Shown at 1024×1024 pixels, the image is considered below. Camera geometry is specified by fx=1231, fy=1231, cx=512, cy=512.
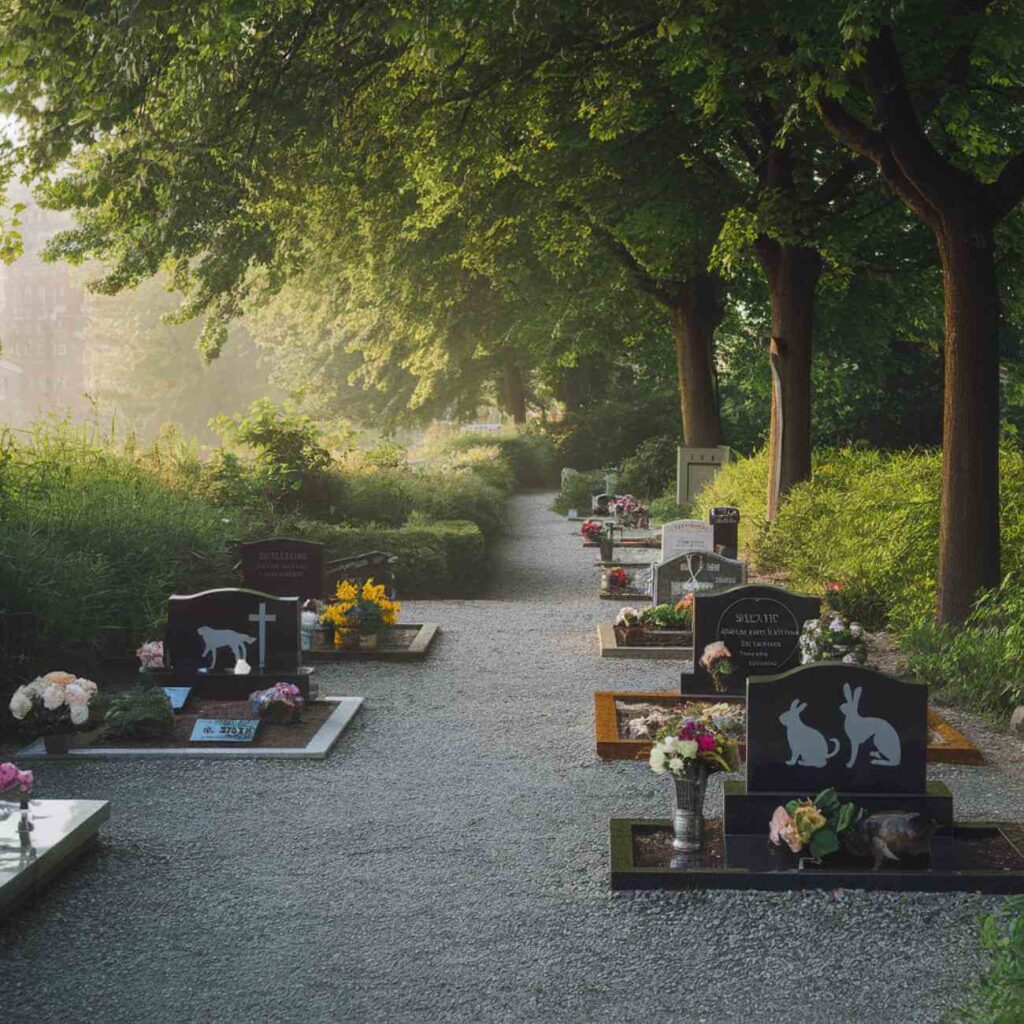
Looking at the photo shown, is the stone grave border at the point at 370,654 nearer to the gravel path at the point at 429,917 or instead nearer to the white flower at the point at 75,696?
the gravel path at the point at 429,917

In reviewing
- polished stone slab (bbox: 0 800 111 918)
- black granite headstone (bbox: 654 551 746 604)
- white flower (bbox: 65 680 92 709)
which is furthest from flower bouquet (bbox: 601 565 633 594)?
polished stone slab (bbox: 0 800 111 918)

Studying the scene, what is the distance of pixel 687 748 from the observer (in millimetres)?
6148

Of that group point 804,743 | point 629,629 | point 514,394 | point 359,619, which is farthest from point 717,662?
point 514,394

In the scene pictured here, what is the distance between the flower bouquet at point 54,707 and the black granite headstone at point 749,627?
4.50m

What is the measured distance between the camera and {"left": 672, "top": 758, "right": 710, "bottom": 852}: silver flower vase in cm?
614

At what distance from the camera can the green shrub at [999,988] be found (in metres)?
3.92

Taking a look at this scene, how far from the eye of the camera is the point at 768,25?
1234cm

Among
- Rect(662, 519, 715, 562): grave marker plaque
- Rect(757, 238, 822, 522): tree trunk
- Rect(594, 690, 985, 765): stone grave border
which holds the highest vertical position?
Rect(757, 238, 822, 522): tree trunk

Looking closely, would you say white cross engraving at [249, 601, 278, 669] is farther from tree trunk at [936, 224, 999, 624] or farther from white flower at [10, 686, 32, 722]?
tree trunk at [936, 224, 999, 624]

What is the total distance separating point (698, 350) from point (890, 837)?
762 inches

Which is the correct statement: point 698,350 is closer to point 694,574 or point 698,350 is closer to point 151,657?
point 694,574

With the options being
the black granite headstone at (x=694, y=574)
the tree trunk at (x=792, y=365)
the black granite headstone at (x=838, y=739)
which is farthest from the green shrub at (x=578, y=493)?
the black granite headstone at (x=838, y=739)

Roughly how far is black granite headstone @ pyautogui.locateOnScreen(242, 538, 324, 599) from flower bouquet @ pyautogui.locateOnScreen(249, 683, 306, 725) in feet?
11.7

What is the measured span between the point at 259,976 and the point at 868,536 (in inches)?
390
